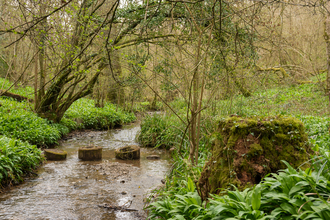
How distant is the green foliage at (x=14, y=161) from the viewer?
5675 millimetres

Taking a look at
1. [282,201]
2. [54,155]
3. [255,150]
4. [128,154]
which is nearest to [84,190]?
[128,154]

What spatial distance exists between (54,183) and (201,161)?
139 inches

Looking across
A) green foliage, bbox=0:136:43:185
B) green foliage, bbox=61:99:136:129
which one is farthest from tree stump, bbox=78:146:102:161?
green foliage, bbox=61:99:136:129

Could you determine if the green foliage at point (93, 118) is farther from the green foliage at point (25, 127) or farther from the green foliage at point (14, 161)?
the green foliage at point (14, 161)

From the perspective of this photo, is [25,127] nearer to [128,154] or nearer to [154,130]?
[128,154]

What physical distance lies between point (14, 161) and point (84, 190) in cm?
190

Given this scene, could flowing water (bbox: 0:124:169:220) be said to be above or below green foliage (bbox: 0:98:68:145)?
below

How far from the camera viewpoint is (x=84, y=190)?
579 cm

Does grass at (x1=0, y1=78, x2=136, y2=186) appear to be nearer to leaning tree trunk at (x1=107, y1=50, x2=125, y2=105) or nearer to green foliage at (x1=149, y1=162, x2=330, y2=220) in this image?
leaning tree trunk at (x1=107, y1=50, x2=125, y2=105)

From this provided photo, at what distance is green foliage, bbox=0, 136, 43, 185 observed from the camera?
5675 mm

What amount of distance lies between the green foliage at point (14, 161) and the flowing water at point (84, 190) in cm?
29

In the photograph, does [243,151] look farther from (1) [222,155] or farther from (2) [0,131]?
(2) [0,131]

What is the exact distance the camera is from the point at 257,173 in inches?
130

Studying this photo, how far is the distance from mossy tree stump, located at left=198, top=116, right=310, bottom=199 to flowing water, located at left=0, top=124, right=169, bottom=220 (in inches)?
73.1
